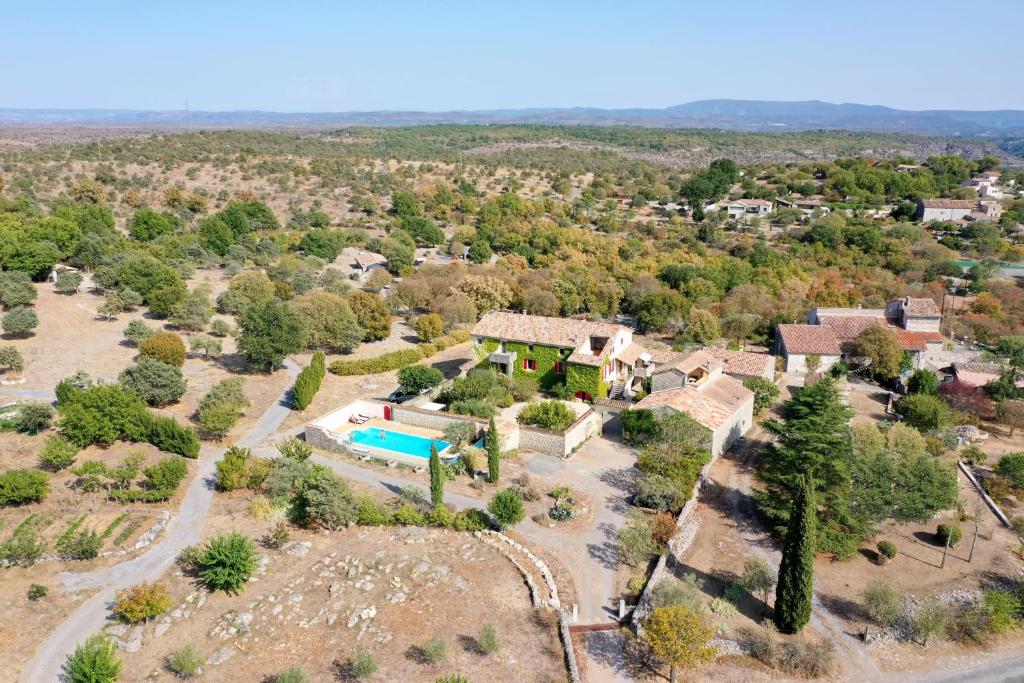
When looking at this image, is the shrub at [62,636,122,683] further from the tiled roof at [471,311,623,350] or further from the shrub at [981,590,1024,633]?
the tiled roof at [471,311,623,350]

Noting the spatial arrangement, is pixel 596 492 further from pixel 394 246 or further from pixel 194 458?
pixel 394 246

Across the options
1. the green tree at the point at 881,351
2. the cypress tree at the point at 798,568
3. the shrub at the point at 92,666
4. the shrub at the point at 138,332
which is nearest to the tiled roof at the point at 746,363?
the green tree at the point at 881,351

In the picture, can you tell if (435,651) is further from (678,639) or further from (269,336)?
(269,336)

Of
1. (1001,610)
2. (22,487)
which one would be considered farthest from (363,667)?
(1001,610)

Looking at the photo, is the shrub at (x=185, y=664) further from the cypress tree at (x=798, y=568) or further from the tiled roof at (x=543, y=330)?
the tiled roof at (x=543, y=330)

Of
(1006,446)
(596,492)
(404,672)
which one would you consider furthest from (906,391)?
(404,672)
